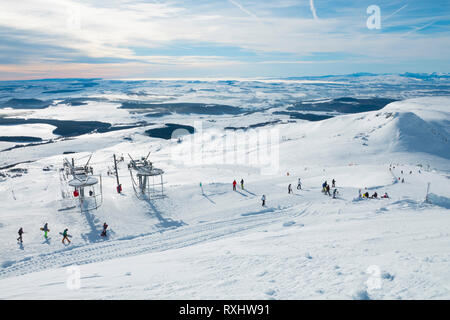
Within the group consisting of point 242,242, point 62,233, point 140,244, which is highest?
point 242,242

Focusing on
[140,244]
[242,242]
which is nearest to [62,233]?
[140,244]

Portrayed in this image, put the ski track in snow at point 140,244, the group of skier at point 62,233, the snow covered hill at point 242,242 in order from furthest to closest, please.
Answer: the group of skier at point 62,233
the ski track in snow at point 140,244
the snow covered hill at point 242,242

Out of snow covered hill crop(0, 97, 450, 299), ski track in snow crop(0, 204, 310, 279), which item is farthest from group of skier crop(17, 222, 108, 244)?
ski track in snow crop(0, 204, 310, 279)

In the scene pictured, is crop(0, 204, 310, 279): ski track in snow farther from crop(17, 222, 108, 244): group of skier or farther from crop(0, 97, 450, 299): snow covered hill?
crop(17, 222, 108, 244): group of skier

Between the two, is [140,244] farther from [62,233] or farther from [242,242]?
[242,242]

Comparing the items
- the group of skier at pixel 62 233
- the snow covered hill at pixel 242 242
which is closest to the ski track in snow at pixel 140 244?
the snow covered hill at pixel 242 242

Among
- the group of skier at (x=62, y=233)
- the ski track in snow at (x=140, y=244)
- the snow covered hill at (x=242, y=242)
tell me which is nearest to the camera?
the snow covered hill at (x=242, y=242)

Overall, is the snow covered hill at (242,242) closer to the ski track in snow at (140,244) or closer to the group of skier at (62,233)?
the ski track in snow at (140,244)

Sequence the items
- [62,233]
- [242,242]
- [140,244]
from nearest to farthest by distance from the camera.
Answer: [242,242] → [140,244] → [62,233]

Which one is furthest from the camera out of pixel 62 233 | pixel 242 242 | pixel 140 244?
pixel 62 233

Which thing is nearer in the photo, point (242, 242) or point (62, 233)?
point (242, 242)
